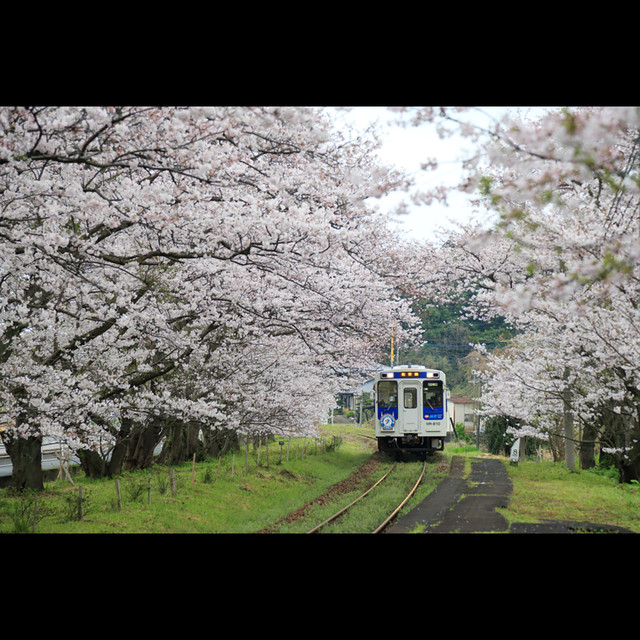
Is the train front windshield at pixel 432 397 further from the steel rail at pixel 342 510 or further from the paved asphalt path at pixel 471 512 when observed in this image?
the steel rail at pixel 342 510

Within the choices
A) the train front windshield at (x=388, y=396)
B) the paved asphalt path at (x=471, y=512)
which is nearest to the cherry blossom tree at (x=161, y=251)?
the paved asphalt path at (x=471, y=512)

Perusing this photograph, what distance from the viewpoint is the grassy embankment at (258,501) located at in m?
7.11

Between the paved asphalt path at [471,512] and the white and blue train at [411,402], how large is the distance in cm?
137

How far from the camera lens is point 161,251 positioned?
5.43 metres

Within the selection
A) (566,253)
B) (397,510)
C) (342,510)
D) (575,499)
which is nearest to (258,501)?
(342,510)

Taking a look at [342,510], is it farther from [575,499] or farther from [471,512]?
[575,499]

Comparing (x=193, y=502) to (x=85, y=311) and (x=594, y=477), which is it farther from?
(x=594, y=477)

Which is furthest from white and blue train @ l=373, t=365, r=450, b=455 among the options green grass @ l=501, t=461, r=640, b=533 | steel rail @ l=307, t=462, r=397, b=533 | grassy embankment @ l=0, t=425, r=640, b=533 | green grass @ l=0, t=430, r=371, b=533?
green grass @ l=501, t=461, r=640, b=533

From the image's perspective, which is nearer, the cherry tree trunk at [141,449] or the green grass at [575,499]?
the green grass at [575,499]

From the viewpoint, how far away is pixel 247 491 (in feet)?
32.2

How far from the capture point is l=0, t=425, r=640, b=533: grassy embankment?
711cm

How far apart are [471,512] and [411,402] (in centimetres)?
533
